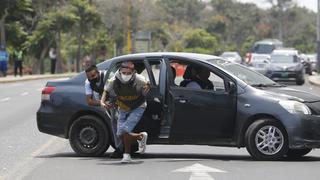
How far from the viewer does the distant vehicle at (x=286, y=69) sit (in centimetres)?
3978

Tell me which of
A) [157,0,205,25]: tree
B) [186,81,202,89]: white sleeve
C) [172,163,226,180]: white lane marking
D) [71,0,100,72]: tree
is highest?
[157,0,205,25]: tree

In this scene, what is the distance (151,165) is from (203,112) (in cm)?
118

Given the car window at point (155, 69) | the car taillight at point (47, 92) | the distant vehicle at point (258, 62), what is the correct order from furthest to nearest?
the distant vehicle at point (258, 62) < the car taillight at point (47, 92) < the car window at point (155, 69)

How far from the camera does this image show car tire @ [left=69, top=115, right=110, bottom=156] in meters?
12.9

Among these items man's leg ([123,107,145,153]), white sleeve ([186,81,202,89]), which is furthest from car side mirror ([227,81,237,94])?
man's leg ([123,107,145,153])

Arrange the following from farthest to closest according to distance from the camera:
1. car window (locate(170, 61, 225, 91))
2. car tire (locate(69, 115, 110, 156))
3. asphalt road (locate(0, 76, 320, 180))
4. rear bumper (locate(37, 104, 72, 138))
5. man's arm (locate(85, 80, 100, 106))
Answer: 1. rear bumper (locate(37, 104, 72, 138))
2. car tire (locate(69, 115, 110, 156))
3. man's arm (locate(85, 80, 100, 106))
4. car window (locate(170, 61, 225, 91))
5. asphalt road (locate(0, 76, 320, 180))

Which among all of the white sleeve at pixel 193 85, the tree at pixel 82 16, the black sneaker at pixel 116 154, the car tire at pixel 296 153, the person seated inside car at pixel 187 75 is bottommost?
the black sneaker at pixel 116 154

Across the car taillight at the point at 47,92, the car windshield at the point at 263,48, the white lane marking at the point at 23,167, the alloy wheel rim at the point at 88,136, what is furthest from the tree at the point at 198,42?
the alloy wheel rim at the point at 88,136

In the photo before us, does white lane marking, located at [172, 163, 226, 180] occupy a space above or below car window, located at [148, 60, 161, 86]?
below

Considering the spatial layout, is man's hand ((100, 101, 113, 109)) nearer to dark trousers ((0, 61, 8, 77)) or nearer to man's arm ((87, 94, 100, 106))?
man's arm ((87, 94, 100, 106))

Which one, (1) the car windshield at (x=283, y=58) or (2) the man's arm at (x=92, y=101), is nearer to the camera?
(2) the man's arm at (x=92, y=101)

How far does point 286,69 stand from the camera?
131 feet

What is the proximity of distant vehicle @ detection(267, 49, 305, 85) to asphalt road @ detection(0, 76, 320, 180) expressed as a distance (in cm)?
2521

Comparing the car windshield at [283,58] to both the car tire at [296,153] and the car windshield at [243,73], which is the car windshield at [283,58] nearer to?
the car windshield at [243,73]
